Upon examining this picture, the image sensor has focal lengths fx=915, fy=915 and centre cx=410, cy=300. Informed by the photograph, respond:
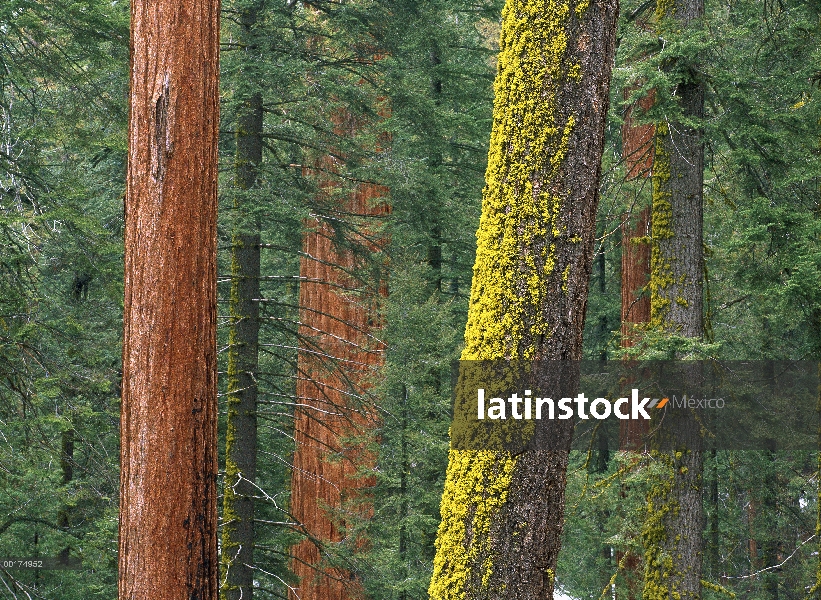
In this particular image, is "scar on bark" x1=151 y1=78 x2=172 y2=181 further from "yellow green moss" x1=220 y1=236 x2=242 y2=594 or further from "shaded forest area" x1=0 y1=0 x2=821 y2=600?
"yellow green moss" x1=220 y1=236 x2=242 y2=594

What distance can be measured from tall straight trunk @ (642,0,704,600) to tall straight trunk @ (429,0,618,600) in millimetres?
4241

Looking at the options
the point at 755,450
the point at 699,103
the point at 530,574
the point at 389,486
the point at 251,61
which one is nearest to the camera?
the point at 530,574

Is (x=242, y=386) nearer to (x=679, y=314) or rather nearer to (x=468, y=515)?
(x=679, y=314)

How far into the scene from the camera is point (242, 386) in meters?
9.48

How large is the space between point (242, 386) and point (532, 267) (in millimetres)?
6182

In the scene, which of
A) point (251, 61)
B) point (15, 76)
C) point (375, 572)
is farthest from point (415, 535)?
point (15, 76)

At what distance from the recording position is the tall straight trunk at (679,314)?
25.7 feet

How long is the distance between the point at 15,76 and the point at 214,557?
5.97 m

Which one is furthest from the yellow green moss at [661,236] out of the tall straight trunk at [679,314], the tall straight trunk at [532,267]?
the tall straight trunk at [532,267]

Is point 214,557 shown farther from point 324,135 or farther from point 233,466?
point 324,135

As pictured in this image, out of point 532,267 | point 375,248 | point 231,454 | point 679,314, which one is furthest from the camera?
point 375,248

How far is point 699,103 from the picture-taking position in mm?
8094

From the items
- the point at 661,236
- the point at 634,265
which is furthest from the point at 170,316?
the point at 634,265

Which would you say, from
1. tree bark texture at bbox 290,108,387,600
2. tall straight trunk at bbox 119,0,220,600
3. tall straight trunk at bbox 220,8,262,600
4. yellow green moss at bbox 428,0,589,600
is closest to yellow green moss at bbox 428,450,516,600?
yellow green moss at bbox 428,0,589,600
